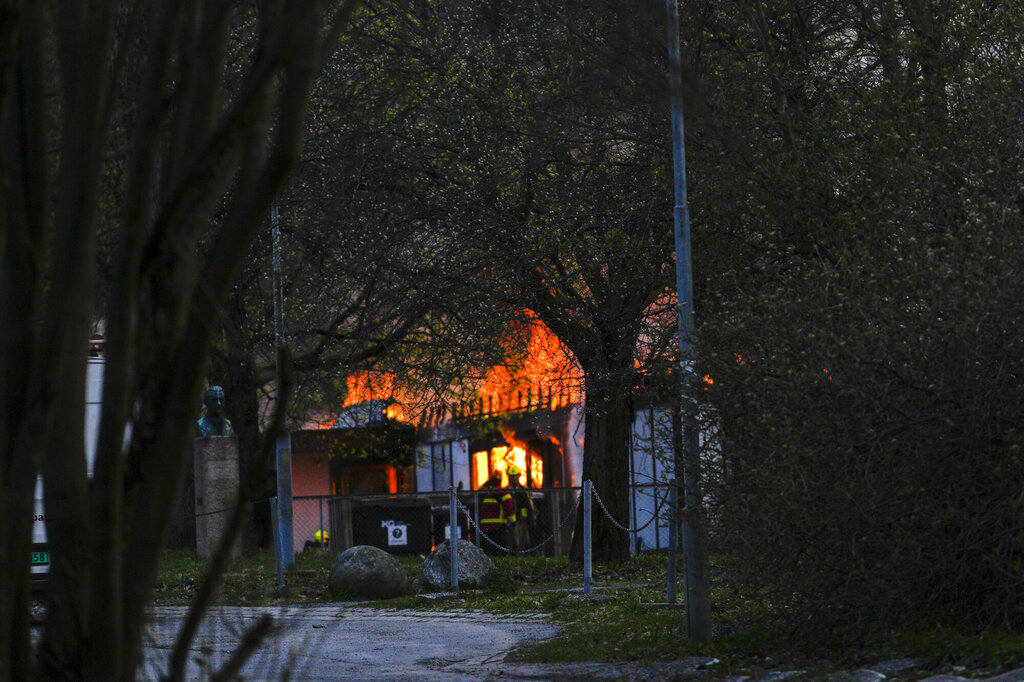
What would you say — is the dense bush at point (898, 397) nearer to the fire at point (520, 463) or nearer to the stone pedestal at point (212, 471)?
the stone pedestal at point (212, 471)

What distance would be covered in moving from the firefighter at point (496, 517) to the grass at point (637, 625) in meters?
6.12

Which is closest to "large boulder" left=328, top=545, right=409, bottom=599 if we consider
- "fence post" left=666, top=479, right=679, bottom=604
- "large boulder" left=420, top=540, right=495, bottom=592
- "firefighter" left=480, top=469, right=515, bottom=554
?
"large boulder" left=420, top=540, right=495, bottom=592

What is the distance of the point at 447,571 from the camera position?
16.5m

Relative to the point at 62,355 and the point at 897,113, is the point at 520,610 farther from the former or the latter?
the point at 62,355

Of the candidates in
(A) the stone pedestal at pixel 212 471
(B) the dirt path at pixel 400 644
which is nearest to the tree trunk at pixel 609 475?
(B) the dirt path at pixel 400 644

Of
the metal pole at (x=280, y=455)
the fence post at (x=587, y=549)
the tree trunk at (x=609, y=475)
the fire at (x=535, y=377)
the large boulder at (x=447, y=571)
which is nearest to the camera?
the fence post at (x=587, y=549)

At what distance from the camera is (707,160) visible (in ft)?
43.8

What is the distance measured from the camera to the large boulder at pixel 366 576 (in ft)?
53.7

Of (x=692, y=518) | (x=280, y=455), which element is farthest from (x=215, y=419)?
(x=692, y=518)

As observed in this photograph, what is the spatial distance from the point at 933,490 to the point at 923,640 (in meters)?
0.99

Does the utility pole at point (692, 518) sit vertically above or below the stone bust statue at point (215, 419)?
below

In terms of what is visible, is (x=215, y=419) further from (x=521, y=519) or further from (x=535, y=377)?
(x=535, y=377)

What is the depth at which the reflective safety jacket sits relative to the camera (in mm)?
25656

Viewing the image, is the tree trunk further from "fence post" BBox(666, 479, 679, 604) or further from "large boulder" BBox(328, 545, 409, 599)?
"fence post" BBox(666, 479, 679, 604)
